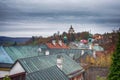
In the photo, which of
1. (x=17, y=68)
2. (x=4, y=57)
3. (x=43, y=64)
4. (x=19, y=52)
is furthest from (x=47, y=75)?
(x=19, y=52)

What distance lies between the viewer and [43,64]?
130ft

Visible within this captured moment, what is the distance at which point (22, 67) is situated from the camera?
35.4 meters

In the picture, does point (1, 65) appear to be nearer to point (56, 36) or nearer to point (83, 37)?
point (56, 36)

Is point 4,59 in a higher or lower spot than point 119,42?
lower

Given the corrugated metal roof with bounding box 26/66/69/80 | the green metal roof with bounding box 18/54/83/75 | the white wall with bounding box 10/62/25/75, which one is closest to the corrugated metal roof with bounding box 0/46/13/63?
the green metal roof with bounding box 18/54/83/75

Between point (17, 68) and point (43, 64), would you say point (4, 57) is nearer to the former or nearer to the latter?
point (43, 64)

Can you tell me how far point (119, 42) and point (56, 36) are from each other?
14109 centimetres

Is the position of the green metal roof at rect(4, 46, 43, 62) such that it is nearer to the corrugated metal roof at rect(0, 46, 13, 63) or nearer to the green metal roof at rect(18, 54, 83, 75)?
the corrugated metal roof at rect(0, 46, 13, 63)

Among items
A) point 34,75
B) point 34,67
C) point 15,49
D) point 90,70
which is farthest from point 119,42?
point 15,49

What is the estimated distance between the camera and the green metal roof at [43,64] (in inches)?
1404

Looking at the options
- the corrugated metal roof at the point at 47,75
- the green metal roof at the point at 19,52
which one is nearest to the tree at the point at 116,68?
the corrugated metal roof at the point at 47,75

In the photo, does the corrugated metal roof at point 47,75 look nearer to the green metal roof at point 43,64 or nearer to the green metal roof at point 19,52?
the green metal roof at point 43,64

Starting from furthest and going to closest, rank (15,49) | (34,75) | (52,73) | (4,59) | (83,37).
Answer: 1. (83,37)
2. (15,49)
3. (4,59)
4. (52,73)
5. (34,75)

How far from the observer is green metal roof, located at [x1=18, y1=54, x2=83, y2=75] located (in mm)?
35656
